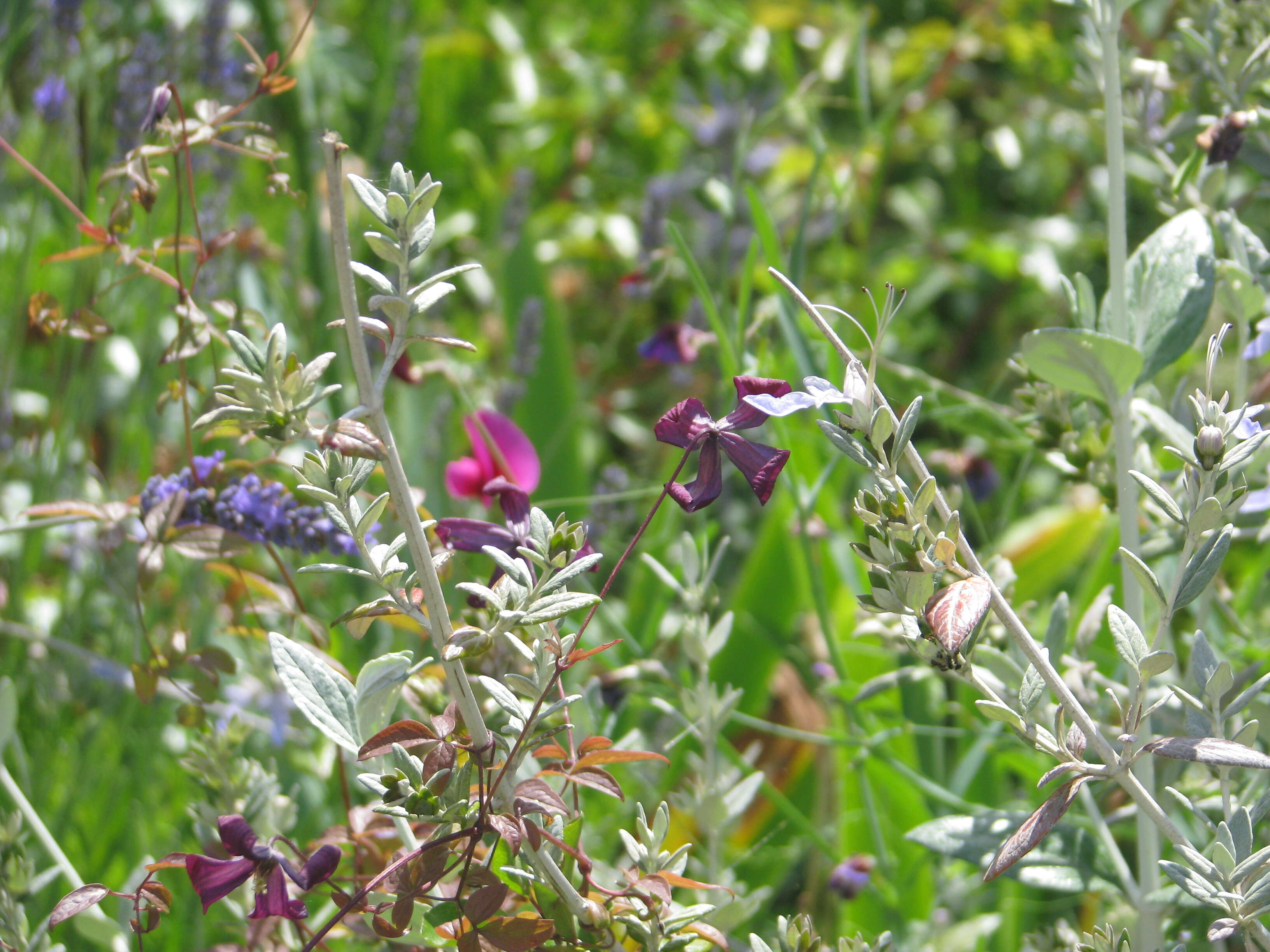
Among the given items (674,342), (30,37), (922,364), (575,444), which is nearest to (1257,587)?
(674,342)

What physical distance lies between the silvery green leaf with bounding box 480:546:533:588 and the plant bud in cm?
25

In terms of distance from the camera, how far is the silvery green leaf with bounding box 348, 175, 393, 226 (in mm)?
372

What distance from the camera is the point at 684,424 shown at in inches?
16.9

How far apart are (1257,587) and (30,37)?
1.58 metres

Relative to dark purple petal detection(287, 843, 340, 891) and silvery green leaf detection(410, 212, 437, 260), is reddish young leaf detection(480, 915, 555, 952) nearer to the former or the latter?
dark purple petal detection(287, 843, 340, 891)

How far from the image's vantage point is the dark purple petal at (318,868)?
1.36ft

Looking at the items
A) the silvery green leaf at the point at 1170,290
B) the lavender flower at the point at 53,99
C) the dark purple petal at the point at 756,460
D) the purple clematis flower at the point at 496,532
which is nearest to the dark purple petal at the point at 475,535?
the purple clematis flower at the point at 496,532

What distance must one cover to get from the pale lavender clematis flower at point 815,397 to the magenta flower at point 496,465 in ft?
0.80

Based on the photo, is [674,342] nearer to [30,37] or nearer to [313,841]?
[313,841]

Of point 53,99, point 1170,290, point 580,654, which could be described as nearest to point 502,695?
point 580,654

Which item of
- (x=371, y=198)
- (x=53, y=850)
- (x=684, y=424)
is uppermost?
(x=371, y=198)

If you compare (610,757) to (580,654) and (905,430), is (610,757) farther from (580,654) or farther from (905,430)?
(905,430)

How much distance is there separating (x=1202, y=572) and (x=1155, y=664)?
0.05 m

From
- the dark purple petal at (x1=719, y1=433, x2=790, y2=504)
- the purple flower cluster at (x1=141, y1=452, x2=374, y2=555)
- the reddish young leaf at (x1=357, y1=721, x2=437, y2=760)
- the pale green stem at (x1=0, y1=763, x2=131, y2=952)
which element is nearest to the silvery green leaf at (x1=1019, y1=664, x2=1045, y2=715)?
the dark purple petal at (x1=719, y1=433, x2=790, y2=504)
